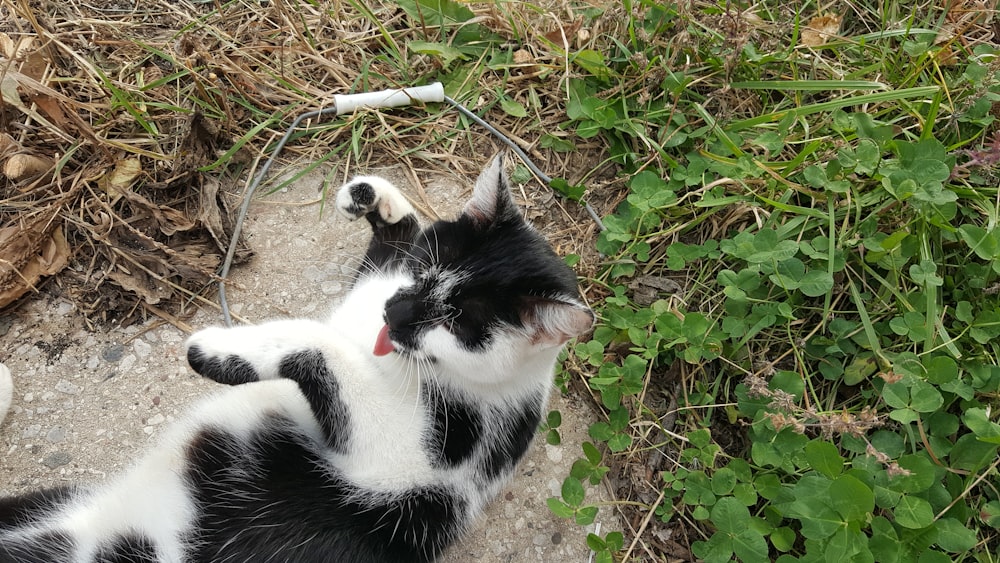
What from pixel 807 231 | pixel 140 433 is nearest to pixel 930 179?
pixel 807 231

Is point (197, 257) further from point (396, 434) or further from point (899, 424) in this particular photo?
point (899, 424)

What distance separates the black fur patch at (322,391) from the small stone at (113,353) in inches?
31.7

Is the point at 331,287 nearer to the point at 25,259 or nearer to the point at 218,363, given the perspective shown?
the point at 218,363

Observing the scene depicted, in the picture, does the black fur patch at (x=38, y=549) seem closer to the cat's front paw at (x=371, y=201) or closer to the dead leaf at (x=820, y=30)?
the cat's front paw at (x=371, y=201)

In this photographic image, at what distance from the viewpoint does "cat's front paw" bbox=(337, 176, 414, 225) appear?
6.44 ft

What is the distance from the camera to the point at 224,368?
1587mm

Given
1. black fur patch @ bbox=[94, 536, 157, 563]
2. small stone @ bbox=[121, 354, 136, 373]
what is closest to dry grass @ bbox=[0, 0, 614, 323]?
small stone @ bbox=[121, 354, 136, 373]

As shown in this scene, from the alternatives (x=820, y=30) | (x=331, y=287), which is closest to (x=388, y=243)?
(x=331, y=287)

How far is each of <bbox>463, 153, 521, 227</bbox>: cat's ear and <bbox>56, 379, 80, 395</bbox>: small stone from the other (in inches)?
56.0

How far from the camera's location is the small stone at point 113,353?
6.54 feet

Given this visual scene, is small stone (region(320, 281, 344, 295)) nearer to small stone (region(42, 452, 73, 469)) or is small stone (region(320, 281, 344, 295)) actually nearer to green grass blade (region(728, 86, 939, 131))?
small stone (region(42, 452, 73, 469))

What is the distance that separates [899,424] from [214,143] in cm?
247

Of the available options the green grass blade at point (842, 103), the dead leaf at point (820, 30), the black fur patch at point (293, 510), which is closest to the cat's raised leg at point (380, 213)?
the black fur patch at point (293, 510)

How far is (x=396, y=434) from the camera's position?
155cm
